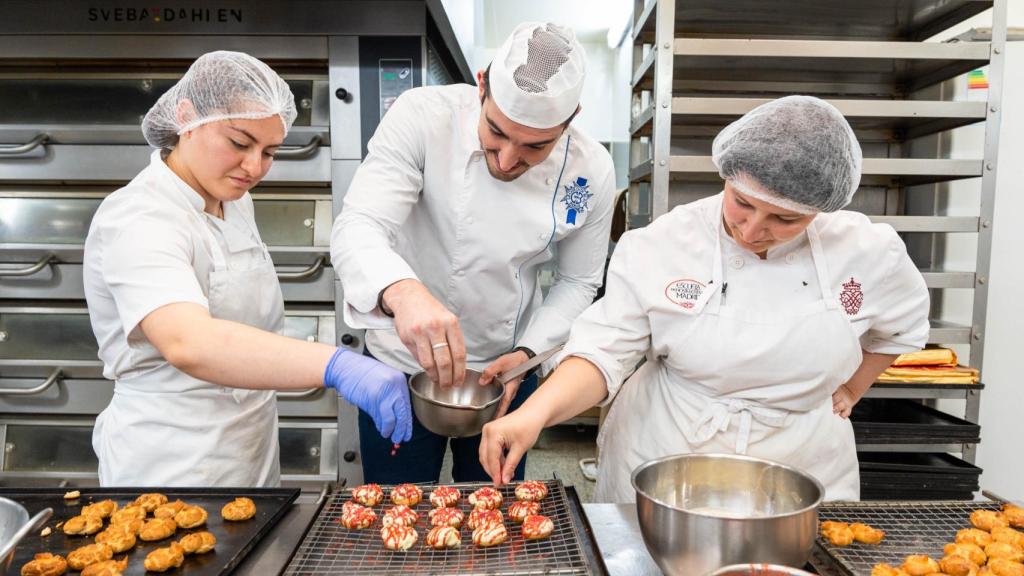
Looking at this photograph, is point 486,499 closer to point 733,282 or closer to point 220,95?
point 733,282

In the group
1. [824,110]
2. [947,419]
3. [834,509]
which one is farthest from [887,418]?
[824,110]

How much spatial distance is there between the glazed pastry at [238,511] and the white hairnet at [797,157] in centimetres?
118

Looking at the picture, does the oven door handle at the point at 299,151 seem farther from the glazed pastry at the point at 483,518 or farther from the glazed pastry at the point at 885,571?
the glazed pastry at the point at 885,571

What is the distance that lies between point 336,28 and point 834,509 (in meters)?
2.31

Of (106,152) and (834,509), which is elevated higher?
(106,152)

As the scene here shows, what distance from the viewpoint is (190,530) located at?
3.89ft

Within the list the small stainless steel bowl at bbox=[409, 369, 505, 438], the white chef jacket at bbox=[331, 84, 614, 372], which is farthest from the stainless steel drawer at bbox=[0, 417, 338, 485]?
the small stainless steel bowl at bbox=[409, 369, 505, 438]

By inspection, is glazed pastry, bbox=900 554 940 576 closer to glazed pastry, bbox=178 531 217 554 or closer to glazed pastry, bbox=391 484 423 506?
glazed pastry, bbox=391 484 423 506

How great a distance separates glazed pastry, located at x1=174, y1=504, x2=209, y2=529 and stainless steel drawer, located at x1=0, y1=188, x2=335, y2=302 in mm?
1563

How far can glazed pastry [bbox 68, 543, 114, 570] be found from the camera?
3.43 feet

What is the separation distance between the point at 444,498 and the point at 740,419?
0.73 m

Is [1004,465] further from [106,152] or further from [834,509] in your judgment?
[106,152]

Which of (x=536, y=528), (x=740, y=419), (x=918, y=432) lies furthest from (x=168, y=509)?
(x=918, y=432)

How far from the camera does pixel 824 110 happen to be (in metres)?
1.29
